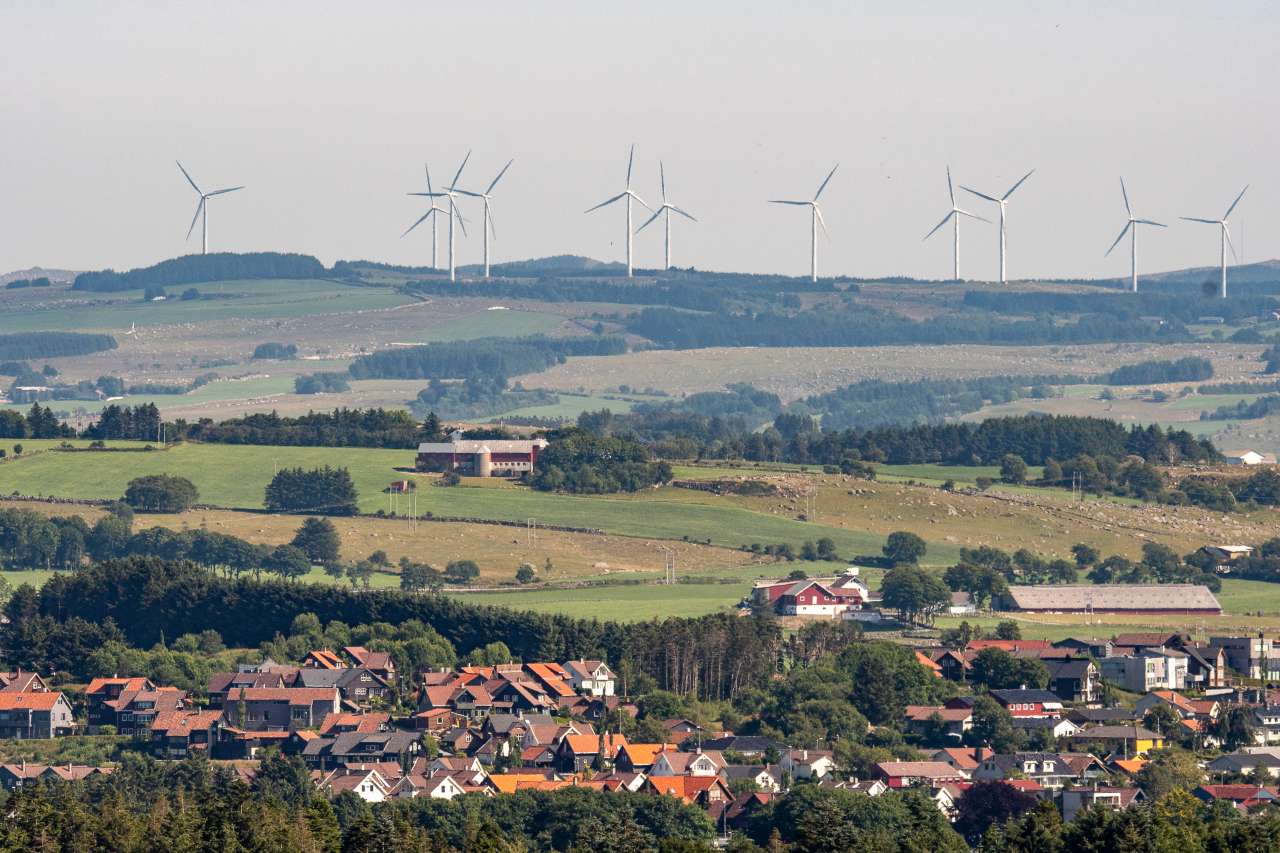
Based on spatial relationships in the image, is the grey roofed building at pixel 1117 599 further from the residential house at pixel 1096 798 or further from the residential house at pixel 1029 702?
the residential house at pixel 1096 798

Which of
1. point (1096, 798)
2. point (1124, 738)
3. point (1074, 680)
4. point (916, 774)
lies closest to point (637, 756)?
point (916, 774)

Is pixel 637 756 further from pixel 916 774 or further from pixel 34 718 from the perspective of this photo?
pixel 34 718

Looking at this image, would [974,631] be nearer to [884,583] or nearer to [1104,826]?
[884,583]

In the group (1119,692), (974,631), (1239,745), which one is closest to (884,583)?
(974,631)

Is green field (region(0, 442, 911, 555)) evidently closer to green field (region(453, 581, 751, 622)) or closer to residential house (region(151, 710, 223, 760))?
green field (region(453, 581, 751, 622))

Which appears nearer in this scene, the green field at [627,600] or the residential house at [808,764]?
the residential house at [808,764]

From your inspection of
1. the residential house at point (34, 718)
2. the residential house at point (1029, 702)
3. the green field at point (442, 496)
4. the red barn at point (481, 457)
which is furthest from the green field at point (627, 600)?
the red barn at point (481, 457)
